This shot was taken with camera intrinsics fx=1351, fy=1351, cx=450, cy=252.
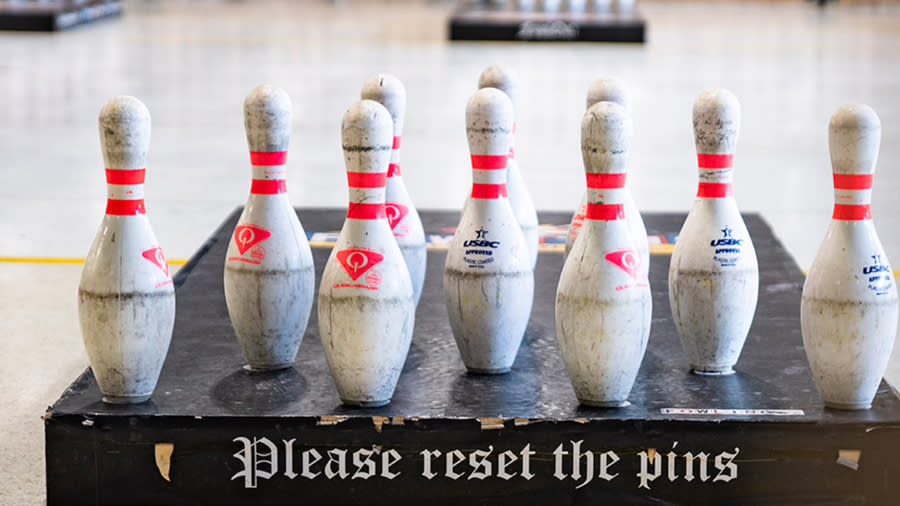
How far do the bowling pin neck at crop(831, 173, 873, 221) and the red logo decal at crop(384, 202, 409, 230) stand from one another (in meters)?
0.84

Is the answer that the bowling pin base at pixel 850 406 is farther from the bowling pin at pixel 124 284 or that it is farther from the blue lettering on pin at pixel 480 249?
the bowling pin at pixel 124 284

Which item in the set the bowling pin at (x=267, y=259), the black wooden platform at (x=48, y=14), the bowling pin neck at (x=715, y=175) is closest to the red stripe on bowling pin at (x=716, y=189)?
the bowling pin neck at (x=715, y=175)

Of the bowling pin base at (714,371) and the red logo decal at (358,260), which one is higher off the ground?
the red logo decal at (358,260)

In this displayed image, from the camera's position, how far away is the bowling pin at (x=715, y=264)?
7.05 ft

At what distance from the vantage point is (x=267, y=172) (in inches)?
85.1

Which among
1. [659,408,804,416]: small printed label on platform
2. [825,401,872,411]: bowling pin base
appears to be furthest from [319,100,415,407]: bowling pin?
[825,401,872,411]: bowling pin base

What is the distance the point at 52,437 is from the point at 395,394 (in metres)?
0.50

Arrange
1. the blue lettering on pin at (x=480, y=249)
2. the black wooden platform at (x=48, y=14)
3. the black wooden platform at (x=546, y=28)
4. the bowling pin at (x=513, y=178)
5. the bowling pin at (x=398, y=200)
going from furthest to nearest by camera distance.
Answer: the black wooden platform at (x=48, y=14) < the black wooden platform at (x=546, y=28) < the bowling pin at (x=513, y=178) < the bowling pin at (x=398, y=200) < the blue lettering on pin at (x=480, y=249)

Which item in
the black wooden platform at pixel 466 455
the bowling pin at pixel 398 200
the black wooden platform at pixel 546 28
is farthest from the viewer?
the black wooden platform at pixel 546 28

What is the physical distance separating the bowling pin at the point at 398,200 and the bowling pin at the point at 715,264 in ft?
1.77

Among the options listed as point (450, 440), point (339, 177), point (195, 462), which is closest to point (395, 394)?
point (450, 440)

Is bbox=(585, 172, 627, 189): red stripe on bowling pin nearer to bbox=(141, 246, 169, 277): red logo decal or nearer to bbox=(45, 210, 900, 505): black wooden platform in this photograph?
bbox=(45, 210, 900, 505): black wooden platform

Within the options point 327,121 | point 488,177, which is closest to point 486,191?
point 488,177

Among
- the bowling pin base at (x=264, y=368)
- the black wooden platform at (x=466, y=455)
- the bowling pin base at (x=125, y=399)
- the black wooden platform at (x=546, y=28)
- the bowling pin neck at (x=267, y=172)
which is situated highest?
the black wooden platform at (x=546, y=28)
